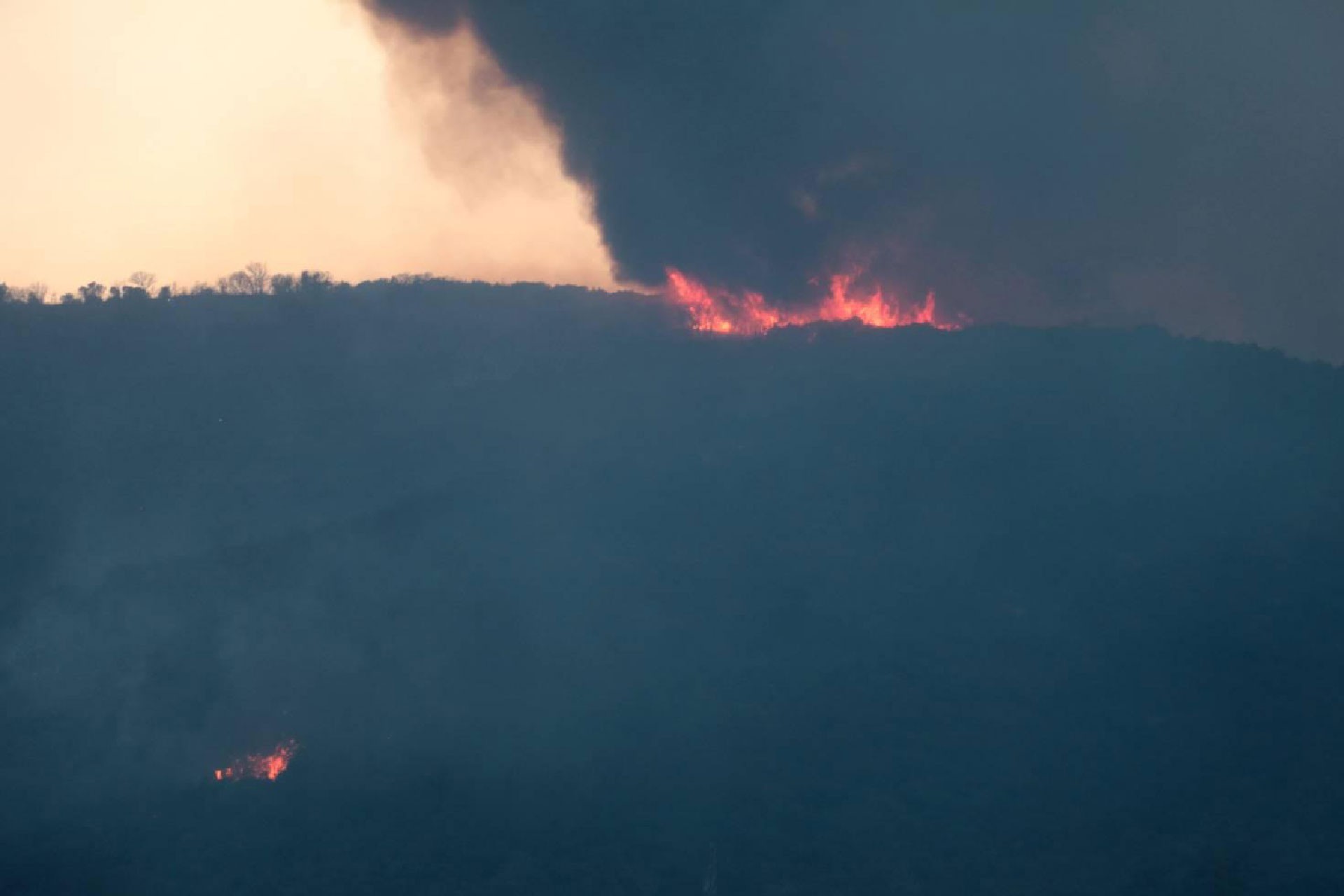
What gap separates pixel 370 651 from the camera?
54219 millimetres

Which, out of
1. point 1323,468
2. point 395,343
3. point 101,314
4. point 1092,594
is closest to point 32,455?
point 101,314

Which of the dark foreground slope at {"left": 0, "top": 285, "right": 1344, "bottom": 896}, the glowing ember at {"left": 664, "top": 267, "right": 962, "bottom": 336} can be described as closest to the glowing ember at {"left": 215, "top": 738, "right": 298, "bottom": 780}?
the dark foreground slope at {"left": 0, "top": 285, "right": 1344, "bottom": 896}

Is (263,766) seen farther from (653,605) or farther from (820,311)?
(820,311)

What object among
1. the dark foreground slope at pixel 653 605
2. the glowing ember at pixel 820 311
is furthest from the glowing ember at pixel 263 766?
the glowing ember at pixel 820 311

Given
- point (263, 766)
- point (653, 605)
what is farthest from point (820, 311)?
point (263, 766)

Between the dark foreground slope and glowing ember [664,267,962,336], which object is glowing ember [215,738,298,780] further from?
glowing ember [664,267,962,336]

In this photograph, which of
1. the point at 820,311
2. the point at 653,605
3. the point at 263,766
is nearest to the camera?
the point at 263,766

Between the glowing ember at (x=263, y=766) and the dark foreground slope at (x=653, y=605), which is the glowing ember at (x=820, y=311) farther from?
the glowing ember at (x=263, y=766)

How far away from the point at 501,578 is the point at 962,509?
2250 centimetres

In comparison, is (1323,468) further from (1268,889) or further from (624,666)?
(624,666)

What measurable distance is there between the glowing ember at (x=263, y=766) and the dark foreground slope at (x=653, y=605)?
0.79 metres

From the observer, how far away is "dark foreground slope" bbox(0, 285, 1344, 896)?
46.5 meters

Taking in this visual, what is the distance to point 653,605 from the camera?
56344 mm

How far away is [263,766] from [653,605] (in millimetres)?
17910
